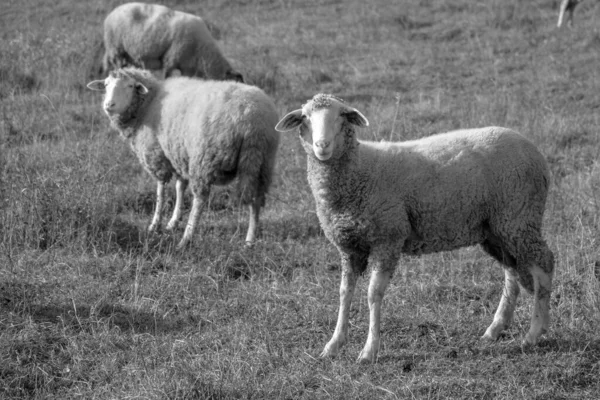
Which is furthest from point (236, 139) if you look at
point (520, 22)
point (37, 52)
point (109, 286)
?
point (520, 22)

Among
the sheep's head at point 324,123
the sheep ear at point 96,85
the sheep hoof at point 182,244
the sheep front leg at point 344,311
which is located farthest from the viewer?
the sheep ear at point 96,85

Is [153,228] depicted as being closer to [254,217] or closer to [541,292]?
[254,217]

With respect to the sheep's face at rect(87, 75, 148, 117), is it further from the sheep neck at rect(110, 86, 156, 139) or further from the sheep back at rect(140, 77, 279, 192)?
the sheep back at rect(140, 77, 279, 192)

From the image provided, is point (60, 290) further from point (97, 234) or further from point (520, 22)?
point (520, 22)

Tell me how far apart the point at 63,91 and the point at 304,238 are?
5447 millimetres

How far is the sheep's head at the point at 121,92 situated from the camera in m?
8.22

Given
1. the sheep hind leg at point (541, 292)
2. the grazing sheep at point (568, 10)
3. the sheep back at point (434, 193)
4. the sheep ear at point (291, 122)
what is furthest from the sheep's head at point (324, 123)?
the grazing sheep at point (568, 10)

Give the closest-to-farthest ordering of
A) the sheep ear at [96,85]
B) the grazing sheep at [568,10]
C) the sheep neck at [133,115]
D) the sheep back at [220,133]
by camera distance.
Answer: the sheep back at [220,133], the sheep neck at [133,115], the sheep ear at [96,85], the grazing sheep at [568,10]

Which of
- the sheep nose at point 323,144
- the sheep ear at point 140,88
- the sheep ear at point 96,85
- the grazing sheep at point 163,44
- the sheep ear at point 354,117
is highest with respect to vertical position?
the sheep ear at point 354,117

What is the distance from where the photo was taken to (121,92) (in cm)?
826

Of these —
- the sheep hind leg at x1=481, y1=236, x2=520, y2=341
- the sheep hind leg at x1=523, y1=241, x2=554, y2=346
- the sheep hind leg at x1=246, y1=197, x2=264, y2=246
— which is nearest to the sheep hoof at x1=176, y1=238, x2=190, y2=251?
the sheep hind leg at x1=246, y1=197, x2=264, y2=246

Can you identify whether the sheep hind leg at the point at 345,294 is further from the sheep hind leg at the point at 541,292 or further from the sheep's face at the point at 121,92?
the sheep's face at the point at 121,92

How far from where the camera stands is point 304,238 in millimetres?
7590

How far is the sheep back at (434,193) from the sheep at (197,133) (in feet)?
7.13
